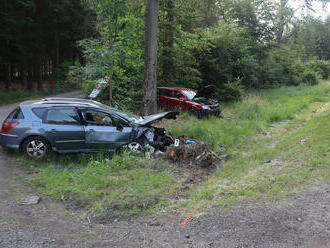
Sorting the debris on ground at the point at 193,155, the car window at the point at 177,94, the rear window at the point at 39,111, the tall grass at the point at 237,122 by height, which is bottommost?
the debris on ground at the point at 193,155

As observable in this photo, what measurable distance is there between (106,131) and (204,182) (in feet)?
10.1

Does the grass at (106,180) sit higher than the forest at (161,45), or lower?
lower

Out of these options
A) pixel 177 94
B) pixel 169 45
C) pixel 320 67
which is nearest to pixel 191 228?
pixel 177 94

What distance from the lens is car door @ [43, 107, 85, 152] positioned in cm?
869

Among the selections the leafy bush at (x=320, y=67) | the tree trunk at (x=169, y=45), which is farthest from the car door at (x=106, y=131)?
the leafy bush at (x=320, y=67)

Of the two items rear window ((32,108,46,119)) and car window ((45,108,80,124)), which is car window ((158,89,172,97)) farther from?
rear window ((32,108,46,119))

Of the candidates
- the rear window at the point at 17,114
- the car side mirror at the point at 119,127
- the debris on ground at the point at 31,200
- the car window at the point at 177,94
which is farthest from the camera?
the car window at the point at 177,94

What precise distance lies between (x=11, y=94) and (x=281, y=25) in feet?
73.7

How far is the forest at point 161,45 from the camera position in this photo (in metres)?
12.8

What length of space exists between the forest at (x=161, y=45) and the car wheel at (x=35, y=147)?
430cm

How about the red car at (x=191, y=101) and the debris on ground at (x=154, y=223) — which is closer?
the debris on ground at (x=154, y=223)

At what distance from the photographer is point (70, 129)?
8.77m

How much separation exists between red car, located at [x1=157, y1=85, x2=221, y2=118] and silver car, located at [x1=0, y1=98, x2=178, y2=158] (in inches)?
255

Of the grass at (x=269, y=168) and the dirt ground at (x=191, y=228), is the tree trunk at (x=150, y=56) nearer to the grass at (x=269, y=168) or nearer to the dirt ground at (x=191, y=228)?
the grass at (x=269, y=168)
